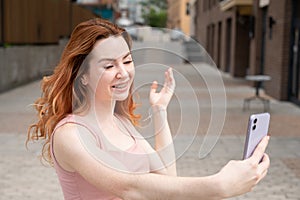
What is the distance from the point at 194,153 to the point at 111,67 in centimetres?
55

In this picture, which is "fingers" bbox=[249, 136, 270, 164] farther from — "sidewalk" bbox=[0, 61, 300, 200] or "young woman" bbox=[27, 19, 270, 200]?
"sidewalk" bbox=[0, 61, 300, 200]

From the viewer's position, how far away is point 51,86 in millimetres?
2020

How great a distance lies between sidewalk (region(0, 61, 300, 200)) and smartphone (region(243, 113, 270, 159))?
115 mm

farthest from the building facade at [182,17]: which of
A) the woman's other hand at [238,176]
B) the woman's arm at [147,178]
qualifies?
the woman's other hand at [238,176]

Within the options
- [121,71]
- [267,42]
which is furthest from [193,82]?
[267,42]

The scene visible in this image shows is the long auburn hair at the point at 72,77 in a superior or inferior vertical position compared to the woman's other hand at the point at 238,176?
superior

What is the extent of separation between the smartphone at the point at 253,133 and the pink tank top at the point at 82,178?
35cm

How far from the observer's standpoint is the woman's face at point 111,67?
175cm

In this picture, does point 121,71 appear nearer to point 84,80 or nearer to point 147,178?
point 84,80

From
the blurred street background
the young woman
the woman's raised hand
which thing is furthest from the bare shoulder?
the woman's raised hand

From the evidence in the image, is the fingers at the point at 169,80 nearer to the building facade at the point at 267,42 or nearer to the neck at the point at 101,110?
the neck at the point at 101,110

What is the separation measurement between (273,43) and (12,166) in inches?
441

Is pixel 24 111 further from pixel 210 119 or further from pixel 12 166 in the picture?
pixel 210 119

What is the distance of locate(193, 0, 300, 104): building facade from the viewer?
14.8 m
